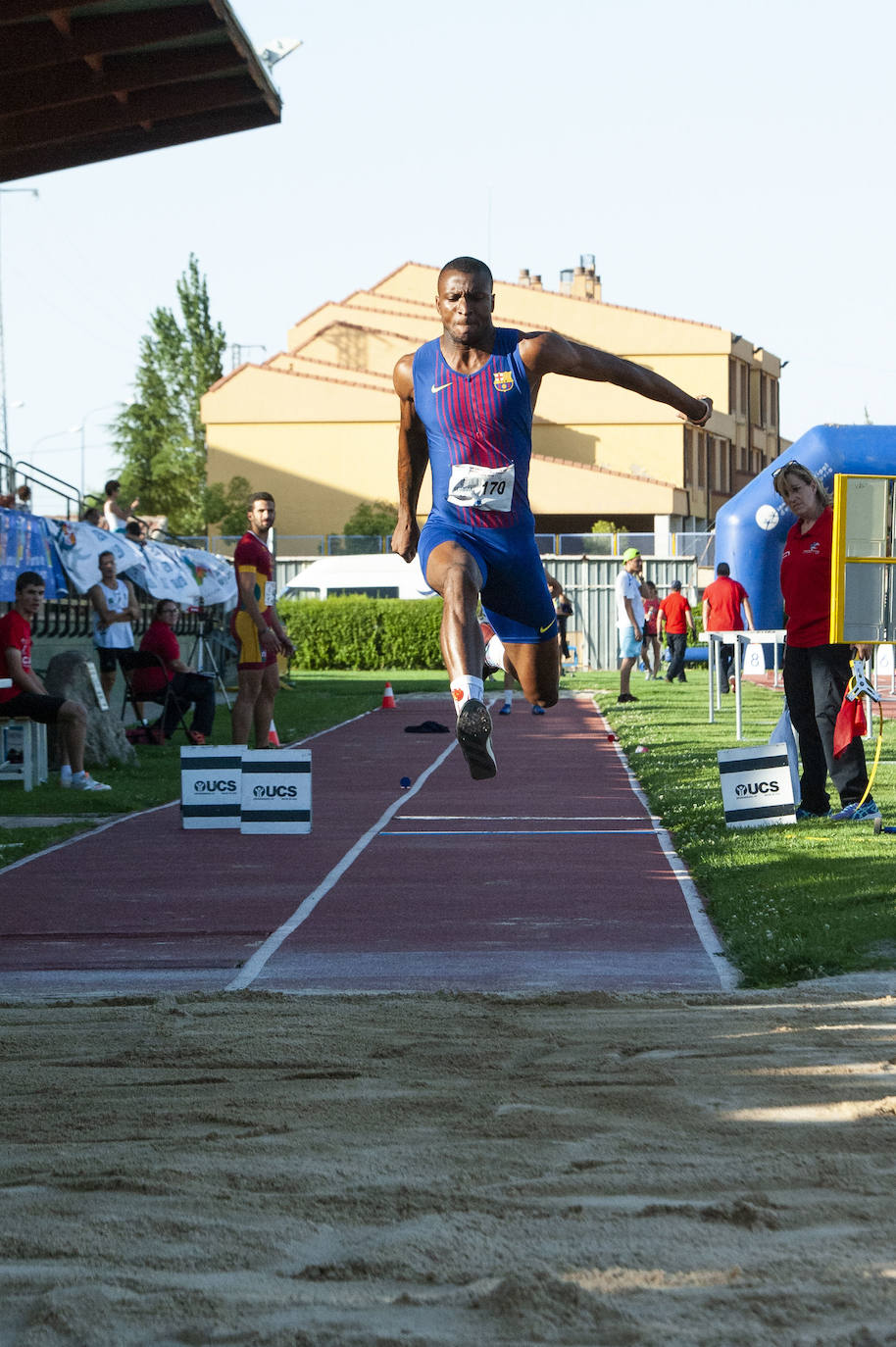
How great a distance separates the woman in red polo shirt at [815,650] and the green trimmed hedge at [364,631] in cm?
3039

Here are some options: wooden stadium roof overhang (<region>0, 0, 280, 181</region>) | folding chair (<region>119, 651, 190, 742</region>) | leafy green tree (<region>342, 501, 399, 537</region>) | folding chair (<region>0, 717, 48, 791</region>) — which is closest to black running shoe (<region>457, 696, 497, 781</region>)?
folding chair (<region>0, 717, 48, 791</region>)

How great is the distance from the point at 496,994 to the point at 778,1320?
2972 mm

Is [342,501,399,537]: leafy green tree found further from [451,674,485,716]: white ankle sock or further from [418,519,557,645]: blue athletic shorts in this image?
[451,674,485,716]: white ankle sock

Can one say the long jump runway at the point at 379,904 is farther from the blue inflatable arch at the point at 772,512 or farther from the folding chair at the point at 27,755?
the blue inflatable arch at the point at 772,512

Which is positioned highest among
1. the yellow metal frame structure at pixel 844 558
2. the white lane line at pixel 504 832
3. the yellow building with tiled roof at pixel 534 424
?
the yellow building with tiled roof at pixel 534 424

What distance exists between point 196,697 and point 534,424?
163ft

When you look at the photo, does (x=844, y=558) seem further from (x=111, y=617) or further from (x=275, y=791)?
(x=111, y=617)

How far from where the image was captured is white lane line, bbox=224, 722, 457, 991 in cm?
639

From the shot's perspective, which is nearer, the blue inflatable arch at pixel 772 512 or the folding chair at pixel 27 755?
the folding chair at pixel 27 755

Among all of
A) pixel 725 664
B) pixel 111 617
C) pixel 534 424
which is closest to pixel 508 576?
pixel 111 617

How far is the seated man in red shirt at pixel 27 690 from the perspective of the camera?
40.8 feet

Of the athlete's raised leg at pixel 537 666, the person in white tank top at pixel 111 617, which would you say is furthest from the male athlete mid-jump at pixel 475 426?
the person in white tank top at pixel 111 617

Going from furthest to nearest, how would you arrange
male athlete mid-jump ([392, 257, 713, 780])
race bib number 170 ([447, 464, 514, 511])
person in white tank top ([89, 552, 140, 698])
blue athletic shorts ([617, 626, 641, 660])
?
1. blue athletic shorts ([617, 626, 641, 660])
2. person in white tank top ([89, 552, 140, 698])
3. race bib number 170 ([447, 464, 514, 511])
4. male athlete mid-jump ([392, 257, 713, 780])

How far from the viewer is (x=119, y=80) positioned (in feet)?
42.9
